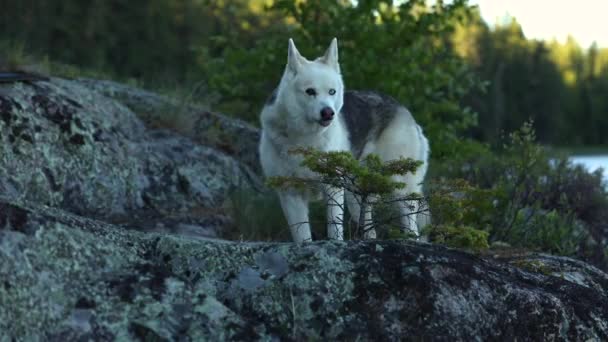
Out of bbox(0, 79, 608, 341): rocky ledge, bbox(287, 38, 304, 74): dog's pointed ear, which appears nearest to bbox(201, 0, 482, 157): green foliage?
bbox(287, 38, 304, 74): dog's pointed ear

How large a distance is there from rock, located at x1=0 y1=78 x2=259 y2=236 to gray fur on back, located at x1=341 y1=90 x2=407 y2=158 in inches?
57.8

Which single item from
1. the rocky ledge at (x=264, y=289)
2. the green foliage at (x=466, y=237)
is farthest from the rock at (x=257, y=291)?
the green foliage at (x=466, y=237)

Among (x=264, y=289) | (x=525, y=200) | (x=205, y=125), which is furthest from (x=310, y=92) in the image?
(x=205, y=125)

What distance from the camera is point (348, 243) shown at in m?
4.13

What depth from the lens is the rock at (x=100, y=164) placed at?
7.00 meters

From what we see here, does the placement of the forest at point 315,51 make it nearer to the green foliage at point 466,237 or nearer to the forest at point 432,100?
the forest at point 432,100

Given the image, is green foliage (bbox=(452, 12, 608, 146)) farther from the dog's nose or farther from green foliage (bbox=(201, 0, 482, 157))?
the dog's nose

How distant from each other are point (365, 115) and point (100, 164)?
8.21 feet

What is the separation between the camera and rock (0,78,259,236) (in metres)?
7.00

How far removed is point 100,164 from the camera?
7582 millimetres

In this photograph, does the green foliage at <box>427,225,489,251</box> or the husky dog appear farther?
the husky dog

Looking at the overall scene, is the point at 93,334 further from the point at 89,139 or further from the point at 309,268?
the point at 89,139

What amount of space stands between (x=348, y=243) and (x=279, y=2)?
9.13 m

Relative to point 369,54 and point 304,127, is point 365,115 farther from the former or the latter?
point 369,54
